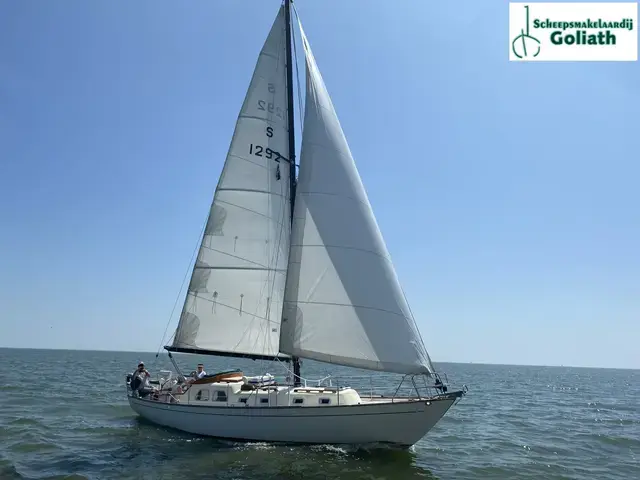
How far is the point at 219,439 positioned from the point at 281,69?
14.7 metres

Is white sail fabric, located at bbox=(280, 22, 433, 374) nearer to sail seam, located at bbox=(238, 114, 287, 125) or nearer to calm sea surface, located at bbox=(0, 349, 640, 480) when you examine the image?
sail seam, located at bbox=(238, 114, 287, 125)

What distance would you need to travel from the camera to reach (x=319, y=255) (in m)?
16.8

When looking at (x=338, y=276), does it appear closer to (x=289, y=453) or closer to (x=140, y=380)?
(x=289, y=453)

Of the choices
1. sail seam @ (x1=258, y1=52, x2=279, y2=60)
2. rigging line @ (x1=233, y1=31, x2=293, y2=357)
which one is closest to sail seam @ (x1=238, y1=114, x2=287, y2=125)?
rigging line @ (x1=233, y1=31, x2=293, y2=357)

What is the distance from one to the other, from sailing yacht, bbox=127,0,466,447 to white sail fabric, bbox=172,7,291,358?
0.04 m

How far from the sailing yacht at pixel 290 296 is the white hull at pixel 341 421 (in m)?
0.04

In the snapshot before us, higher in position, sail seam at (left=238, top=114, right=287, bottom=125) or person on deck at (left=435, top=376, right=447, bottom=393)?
sail seam at (left=238, top=114, right=287, bottom=125)

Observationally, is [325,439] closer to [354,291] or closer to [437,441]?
[354,291]

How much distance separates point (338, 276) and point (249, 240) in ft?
16.0

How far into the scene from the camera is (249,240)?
1967 cm

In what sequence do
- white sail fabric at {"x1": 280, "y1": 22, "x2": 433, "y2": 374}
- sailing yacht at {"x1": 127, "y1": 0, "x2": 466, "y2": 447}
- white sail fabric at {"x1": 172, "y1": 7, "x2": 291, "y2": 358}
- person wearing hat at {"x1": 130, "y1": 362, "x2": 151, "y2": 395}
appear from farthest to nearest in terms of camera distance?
person wearing hat at {"x1": 130, "y1": 362, "x2": 151, "y2": 395}, white sail fabric at {"x1": 172, "y1": 7, "x2": 291, "y2": 358}, white sail fabric at {"x1": 280, "y1": 22, "x2": 433, "y2": 374}, sailing yacht at {"x1": 127, "y1": 0, "x2": 466, "y2": 447}

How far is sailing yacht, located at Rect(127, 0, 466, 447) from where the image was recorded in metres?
15.5

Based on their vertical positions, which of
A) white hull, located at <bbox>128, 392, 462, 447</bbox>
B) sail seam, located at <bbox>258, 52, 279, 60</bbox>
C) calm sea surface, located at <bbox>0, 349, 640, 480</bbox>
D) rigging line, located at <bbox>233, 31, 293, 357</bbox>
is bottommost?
calm sea surface, located at <bbox>0, 349, 640, 480</bbox>

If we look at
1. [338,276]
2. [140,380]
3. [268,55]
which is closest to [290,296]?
[338,276]
